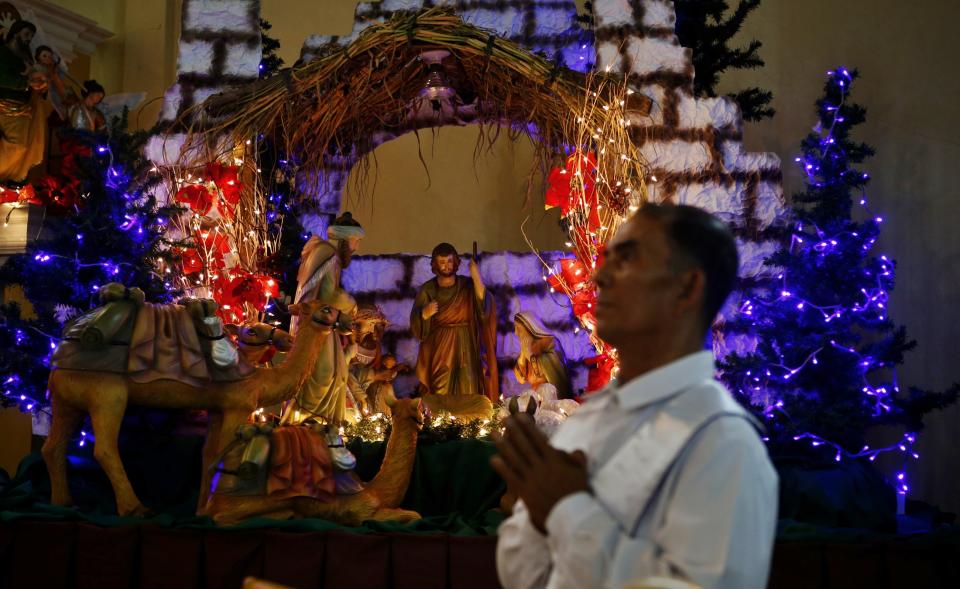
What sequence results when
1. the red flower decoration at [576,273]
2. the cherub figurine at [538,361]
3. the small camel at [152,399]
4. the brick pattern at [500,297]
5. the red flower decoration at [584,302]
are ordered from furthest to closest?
the brick pattern at [500,297] → the cherub figurine at [538,361] → the red flower decoration at [576,273] → the red flower decoration at [584,302] → the small camel at [152,399]

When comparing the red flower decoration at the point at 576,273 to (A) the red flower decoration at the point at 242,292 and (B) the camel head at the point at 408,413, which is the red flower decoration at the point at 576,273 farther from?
(A) the red flower decoration at the point at 242,292

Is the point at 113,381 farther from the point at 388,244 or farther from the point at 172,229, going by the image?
the point at 388,244

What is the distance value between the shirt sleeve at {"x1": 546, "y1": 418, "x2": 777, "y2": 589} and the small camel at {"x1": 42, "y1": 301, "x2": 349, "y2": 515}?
3.43 m

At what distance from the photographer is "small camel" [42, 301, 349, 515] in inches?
177

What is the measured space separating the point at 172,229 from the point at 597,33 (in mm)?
2992

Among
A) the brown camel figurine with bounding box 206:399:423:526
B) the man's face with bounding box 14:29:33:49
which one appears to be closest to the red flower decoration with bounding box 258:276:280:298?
the brown camel figurine with bounding box 206:399:423:526

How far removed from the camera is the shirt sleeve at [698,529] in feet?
4.65

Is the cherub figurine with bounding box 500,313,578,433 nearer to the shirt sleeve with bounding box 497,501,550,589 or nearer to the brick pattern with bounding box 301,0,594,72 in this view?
the brick pattern with bounding box 301,0,594,72

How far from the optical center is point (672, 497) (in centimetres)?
149

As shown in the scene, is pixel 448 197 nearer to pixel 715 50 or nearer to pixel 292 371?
pixel 715 50

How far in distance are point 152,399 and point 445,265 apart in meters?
2.20

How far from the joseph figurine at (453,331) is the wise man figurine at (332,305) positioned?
2.06ft

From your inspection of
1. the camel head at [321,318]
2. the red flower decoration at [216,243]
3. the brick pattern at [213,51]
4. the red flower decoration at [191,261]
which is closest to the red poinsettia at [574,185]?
the camel head at [321,318]

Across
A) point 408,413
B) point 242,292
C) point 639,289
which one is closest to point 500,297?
point 242,292
